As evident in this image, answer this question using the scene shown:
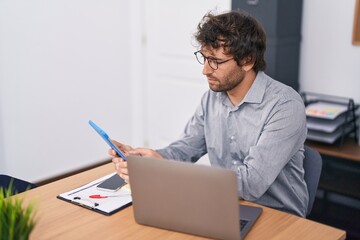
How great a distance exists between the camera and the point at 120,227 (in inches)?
57.1

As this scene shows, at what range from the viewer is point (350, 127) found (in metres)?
2.80

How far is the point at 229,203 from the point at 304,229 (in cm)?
32

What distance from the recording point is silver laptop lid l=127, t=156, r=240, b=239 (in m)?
1.26

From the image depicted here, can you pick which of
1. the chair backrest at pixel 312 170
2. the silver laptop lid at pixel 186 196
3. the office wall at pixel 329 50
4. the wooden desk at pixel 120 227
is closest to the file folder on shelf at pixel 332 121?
the office wall at pixel 329 50

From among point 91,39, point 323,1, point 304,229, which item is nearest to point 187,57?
point 91,39

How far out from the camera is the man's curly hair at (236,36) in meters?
1.82

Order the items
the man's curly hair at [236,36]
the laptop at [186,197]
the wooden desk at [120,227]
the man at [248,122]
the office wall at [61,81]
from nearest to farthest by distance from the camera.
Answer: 1. the laptop at [186,197]
2. the wooden desk at [120,227]
3. the man at [248,122]
4. the man's curly hair at [236,36]
5. the office wall at [61,81]

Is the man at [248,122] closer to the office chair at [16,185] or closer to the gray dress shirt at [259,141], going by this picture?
the gray dress shirt at [259,141]

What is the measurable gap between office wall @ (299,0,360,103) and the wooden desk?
1618 mm

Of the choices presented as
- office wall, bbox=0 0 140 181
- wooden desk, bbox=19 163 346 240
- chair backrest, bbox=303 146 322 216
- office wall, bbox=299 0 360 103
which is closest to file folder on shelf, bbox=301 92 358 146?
office wall, bbox=299 0 360 103

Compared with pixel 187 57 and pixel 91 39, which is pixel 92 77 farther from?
pixel 187 57

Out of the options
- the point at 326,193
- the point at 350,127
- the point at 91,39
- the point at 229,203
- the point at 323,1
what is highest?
the point at 323,1

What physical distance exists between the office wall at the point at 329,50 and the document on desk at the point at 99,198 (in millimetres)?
1759

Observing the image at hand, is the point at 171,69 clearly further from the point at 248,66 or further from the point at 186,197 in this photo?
the point at 186,197
